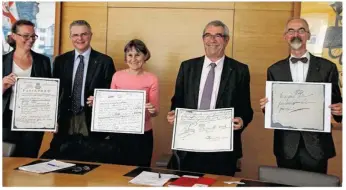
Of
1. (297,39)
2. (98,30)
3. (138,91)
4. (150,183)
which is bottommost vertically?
(150,183)

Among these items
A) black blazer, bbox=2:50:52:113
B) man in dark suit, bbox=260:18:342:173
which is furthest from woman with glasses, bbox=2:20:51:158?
man in dark suit, bbox=260:18:342:173

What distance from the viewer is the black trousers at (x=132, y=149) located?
3.30 meters

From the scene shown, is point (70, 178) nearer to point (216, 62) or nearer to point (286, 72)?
point (216, 62)

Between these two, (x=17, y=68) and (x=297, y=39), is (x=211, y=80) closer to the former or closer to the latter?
(x=297, y=39)

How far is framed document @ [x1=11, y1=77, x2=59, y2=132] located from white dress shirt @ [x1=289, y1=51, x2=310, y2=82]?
1.85 meters

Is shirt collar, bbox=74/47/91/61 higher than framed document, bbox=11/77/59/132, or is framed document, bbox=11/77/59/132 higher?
shirt collar, bbox=74/47/91/61

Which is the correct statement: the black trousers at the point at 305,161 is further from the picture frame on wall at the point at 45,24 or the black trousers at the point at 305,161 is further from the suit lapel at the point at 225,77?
the picture frame on wall at the point at 45,24

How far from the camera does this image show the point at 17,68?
331 cm

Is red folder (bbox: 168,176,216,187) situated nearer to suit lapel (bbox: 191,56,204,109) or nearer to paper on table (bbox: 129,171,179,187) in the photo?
paper on table (bbox: 129,171,179,187)

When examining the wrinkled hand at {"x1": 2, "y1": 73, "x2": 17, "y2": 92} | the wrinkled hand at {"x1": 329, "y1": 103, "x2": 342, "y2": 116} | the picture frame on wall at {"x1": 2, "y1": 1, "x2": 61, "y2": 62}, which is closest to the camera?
the wrinkled hand at {"x1": 329, "y1": 103, "x2": 342, "y2": 116}

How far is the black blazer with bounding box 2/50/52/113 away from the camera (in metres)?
3.27

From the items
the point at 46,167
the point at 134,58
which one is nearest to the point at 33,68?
the point at 134,58

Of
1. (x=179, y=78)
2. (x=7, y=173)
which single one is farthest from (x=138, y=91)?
(x=7, y=173)

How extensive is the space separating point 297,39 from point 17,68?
2.29 m
